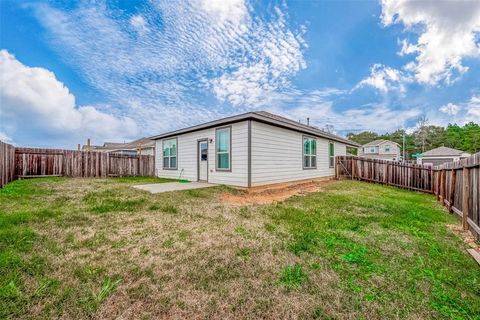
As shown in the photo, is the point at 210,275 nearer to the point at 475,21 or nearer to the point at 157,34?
the point at 157,34

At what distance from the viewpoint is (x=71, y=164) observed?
1226 centimetres

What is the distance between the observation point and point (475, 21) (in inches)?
335

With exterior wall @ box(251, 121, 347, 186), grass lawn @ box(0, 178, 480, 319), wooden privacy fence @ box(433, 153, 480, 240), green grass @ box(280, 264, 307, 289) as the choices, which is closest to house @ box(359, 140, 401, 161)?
exterior wall @ box(251, 121, 347, 186)

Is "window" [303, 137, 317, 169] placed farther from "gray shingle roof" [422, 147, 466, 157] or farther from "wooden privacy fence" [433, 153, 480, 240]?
"gray shingle roof" [422, 147, 466, 157]

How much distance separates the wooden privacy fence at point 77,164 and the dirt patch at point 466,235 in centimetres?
1452

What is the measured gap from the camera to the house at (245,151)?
8.13 meters

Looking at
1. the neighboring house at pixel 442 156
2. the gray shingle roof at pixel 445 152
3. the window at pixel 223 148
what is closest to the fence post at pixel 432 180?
the window at pixel 223 148

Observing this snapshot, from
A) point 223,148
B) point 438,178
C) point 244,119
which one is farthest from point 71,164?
point 438,178

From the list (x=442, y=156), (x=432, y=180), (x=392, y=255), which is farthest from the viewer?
(x=442, y=156)

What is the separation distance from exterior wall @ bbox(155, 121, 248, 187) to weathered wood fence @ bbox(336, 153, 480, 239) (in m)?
5.72

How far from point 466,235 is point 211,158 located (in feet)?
26.4

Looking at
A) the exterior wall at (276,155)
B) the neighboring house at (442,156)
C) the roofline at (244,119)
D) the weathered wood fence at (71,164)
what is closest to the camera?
the roofline at (244,119)

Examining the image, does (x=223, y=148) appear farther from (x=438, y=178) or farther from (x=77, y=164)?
(x=77, y=164)

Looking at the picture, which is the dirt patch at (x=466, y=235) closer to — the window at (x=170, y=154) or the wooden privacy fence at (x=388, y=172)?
the wooden privacy fence at (x=388, y=172)
